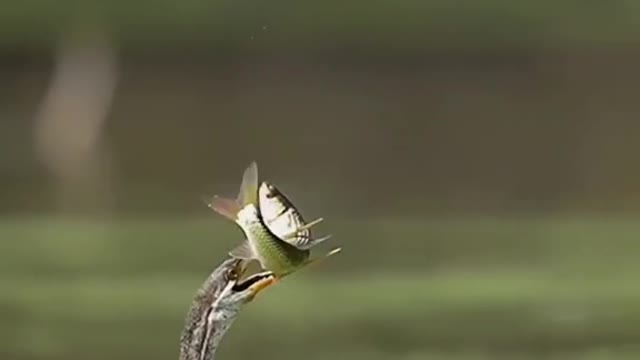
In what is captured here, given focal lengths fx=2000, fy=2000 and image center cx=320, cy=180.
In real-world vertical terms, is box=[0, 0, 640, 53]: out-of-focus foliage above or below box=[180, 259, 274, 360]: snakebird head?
above

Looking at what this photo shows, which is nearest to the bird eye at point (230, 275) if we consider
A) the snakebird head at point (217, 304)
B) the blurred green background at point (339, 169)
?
the snakebird head at point (217, 304)

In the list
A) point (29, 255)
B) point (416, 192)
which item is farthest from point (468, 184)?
point (29, 255)

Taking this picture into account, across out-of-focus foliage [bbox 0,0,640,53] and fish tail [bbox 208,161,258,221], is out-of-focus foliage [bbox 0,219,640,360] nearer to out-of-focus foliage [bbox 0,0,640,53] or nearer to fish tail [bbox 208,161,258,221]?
out-of-focus foliage [bbox 0,0,640,53]

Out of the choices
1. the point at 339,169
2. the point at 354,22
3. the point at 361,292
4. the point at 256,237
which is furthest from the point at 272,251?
the point at 354,22

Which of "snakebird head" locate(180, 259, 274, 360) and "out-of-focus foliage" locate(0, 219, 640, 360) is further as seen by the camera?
"out-of-focus foliage" locate(0, 219, 640, 360)

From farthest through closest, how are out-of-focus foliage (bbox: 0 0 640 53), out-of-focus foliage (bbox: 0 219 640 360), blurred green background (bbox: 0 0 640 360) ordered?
1. out-of-focus foliage (bbox: 0 0 640 53)
2. blurred green background (bbox: 0 0 640 360)
3. out-of-focus foliage (bbox: 0 219 640 360)

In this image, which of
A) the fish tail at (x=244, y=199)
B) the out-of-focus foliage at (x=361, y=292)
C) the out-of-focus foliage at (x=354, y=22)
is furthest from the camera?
the out-of-focus foliage at (x=354, y=22)

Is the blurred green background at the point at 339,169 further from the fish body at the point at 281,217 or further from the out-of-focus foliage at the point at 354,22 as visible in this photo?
the fish body at the point at 281,217

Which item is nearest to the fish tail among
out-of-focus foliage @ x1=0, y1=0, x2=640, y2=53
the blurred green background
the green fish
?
the green fish
